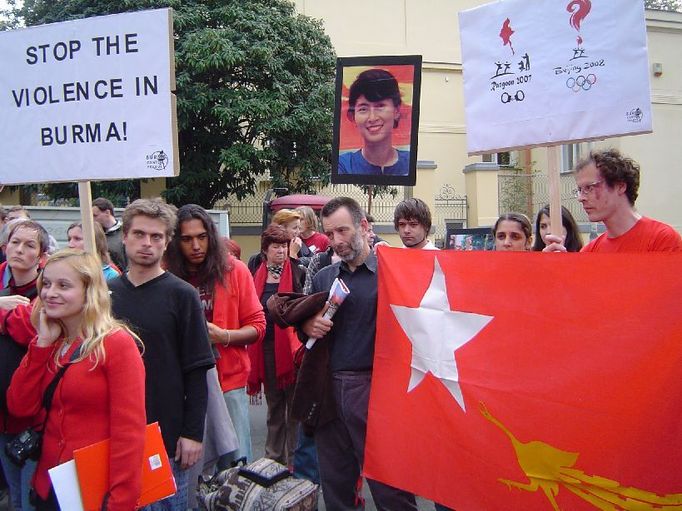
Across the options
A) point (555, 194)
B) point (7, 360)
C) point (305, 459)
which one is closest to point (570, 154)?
point (305, 459)

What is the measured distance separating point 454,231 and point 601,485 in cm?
616

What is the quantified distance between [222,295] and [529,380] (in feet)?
5.79

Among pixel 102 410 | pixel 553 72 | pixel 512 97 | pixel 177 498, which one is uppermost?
pixel 553 72

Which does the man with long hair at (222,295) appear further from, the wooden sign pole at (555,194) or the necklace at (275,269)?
the wooden sign pole at (555,194)

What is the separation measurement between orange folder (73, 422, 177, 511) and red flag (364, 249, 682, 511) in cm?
104

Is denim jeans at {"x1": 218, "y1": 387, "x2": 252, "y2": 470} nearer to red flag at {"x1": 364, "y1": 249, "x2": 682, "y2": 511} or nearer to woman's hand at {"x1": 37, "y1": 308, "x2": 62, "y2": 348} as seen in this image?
red flag at {"x1": 364, "y1": 249, "x2": 682, "y2": 511}

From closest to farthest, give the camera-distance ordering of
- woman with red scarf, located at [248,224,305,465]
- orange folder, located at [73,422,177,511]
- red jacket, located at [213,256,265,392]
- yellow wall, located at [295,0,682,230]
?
orange folder, located at [73,422,177,511]
red jacket, located at [213,256,265,392]
woman with red scarf, located at [248,224,305,465]
yellow wall, located at [295,0,682,230]

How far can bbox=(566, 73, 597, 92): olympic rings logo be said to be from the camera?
312 cm

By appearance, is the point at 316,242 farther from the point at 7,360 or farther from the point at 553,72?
the point at 7,360

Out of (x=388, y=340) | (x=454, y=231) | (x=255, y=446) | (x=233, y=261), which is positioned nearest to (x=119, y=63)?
(x=233, y=261)

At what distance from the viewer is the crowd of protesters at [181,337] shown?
7.89 feet

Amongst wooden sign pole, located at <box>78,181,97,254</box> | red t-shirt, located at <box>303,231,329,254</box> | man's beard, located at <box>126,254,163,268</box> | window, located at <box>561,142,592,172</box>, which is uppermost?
window, located at <box>561,142,592,172</box>

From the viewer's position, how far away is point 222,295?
3680 mm

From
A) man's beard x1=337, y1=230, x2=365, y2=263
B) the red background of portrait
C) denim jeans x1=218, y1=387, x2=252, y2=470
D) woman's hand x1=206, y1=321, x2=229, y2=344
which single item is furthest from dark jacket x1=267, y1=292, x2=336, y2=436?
the red background of portrait
